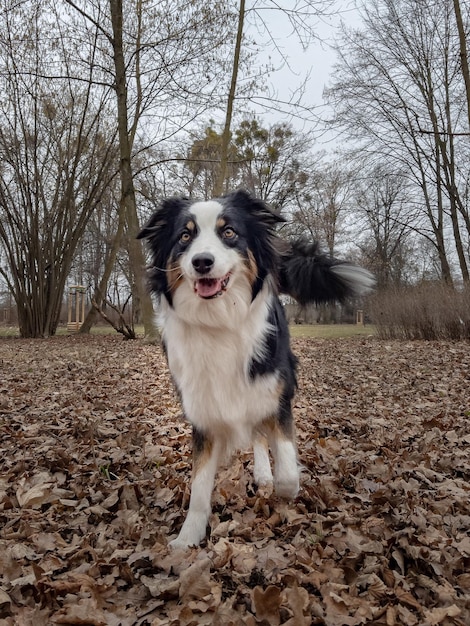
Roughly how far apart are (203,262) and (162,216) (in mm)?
697

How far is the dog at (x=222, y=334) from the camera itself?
8.86 ft

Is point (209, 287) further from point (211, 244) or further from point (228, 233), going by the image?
point (228, 233)

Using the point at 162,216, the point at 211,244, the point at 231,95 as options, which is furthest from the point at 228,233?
the point at 231,95

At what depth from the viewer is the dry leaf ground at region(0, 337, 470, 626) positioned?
2.00 meters

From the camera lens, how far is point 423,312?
13.6 metres

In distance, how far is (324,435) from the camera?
462 cm

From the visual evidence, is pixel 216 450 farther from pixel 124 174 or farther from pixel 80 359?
pixel 124 174

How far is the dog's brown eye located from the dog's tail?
2.80ft

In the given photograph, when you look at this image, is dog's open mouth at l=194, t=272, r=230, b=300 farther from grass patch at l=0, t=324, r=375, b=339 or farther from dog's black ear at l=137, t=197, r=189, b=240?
grass patch at l=0, t=324, r=375, b=339

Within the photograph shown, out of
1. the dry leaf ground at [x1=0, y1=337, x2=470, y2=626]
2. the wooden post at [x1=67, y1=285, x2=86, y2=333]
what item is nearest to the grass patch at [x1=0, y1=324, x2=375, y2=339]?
the wooden post at [x1=67, y1=285, x2=86, y2=333]

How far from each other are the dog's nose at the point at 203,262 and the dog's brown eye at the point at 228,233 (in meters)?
0.27

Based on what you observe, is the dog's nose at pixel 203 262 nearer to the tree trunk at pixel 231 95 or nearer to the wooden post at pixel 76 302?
the tree trunk at pixel 231 95

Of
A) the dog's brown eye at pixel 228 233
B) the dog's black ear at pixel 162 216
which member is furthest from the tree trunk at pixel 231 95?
the dog's brown eye at pixel 228 233

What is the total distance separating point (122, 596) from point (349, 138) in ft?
59.7
